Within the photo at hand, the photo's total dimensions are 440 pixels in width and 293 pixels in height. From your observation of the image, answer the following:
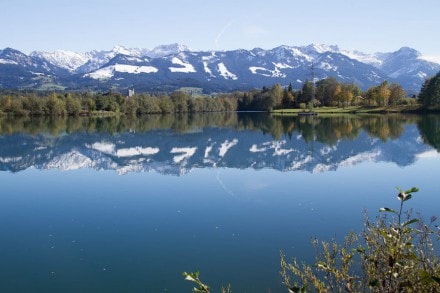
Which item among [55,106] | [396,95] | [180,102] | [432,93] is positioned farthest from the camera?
[180,102]

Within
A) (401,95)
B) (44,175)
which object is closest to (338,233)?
(44,175)

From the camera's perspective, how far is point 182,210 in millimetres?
21453

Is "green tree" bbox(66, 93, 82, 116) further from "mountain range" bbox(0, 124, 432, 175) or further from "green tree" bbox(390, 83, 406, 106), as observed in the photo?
"green tree" bbox(390, 83, 406, 106)

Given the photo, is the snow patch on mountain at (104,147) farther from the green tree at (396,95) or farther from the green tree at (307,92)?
the green tree at (396,95)

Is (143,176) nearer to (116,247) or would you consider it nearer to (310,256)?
(116,247)

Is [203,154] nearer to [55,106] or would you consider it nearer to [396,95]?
[396,95]

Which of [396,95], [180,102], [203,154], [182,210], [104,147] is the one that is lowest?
[104,147]

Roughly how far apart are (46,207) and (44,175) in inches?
468

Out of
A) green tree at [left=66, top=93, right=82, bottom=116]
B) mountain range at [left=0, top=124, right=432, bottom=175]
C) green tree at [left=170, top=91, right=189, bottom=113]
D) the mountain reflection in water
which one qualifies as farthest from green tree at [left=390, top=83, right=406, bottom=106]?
green tree at [left=66, top=93, right=82, bottom=116]

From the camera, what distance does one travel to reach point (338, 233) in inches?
661

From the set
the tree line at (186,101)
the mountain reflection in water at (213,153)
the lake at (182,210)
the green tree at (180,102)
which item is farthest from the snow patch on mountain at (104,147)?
the green tree at (180,102)

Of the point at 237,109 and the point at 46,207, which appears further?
the point at 237,109

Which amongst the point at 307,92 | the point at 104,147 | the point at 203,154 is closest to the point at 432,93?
the point at 307,92

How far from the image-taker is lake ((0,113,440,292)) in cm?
1350
